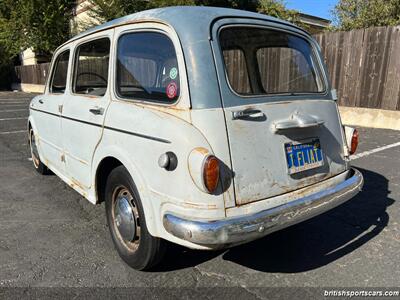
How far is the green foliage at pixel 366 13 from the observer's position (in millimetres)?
12398

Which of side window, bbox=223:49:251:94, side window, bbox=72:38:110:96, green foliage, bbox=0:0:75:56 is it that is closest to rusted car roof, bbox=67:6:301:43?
side window, bbox=223:49:251:94

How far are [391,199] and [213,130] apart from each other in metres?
3.13

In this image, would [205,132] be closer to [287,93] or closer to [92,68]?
[287,93]

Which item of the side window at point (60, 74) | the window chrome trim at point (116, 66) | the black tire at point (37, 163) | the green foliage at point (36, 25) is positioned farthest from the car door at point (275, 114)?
the green foliage at point (36, 25)

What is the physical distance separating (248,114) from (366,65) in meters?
7.84

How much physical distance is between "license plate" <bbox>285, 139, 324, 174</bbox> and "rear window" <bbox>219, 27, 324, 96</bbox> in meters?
0.48

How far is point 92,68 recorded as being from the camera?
3.54m

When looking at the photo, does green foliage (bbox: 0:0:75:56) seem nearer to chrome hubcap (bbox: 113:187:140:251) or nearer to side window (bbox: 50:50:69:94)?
side window (bbox: 50:50:69:94)

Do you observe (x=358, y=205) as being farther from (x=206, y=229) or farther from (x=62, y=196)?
(x=62, y=196)

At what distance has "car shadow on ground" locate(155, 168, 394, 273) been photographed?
302cm

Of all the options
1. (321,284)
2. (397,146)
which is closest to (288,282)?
(321,284)

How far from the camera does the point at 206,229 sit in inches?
88.0

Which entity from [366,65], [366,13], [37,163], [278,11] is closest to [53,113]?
[37,163]

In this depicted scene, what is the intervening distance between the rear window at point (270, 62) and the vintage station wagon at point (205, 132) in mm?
13
